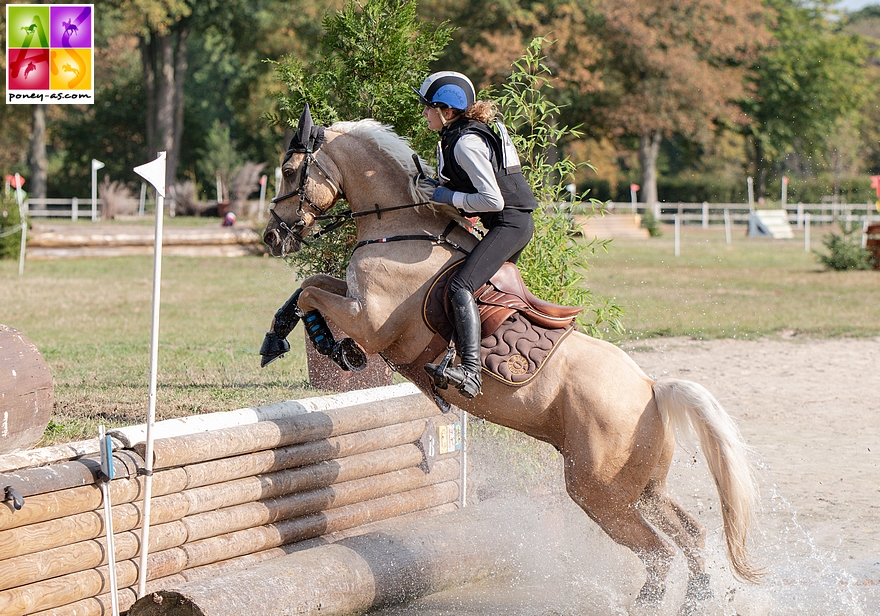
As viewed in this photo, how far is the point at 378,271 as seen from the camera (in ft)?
14.8

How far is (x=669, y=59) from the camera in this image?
121ft

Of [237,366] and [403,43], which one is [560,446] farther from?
[237,366]

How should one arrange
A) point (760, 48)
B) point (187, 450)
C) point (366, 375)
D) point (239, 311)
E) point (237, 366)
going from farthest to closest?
point (760, 48)
point (239, 311)
point (237, 366)
point (366, 375)
point (187, 450)

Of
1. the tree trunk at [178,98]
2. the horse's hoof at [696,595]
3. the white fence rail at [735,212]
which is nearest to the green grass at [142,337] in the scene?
the horse's hoof at [696,595]

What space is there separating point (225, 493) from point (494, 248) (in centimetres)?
165

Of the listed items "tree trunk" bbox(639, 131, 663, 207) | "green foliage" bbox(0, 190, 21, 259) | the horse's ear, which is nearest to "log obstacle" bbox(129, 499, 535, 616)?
the horse's ear

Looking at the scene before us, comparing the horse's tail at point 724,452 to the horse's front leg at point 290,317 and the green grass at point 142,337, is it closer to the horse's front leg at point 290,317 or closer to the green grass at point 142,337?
the horse's front leg at point 290,317

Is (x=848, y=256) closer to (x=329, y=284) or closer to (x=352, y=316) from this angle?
(x=329, y=284)

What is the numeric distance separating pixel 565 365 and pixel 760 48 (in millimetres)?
43684

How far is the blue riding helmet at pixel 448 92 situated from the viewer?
445 centimetres

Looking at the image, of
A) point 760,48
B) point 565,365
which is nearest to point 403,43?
point 565,365

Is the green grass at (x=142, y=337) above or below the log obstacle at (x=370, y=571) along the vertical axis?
above

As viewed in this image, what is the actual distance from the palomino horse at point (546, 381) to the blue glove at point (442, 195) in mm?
148

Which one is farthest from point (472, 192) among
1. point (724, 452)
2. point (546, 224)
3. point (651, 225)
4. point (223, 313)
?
point (651, 225)
